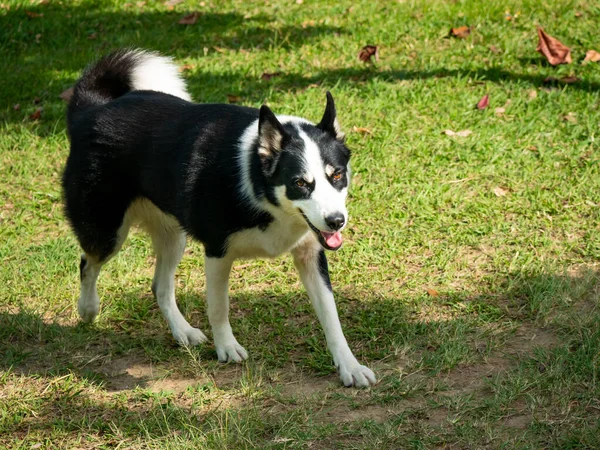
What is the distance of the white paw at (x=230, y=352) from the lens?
14.2ft

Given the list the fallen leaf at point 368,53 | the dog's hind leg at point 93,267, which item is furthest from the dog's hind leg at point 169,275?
the fallen leaf at point 368,53

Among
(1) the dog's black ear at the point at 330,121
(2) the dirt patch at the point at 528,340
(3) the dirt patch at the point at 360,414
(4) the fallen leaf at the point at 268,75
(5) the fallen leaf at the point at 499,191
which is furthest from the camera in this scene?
(4) the fallen leaf at the point at 268,75

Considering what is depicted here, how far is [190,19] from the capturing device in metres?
8.58

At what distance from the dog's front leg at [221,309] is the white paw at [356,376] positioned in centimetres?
59

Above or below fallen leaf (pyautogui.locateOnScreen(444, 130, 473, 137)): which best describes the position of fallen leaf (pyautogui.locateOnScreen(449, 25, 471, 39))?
above

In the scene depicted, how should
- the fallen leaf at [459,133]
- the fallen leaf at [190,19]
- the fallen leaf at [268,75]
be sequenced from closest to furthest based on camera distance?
the fallen leaf at [459,133], the fallen leaf at [268,75], the fallen leaf at [190,19]

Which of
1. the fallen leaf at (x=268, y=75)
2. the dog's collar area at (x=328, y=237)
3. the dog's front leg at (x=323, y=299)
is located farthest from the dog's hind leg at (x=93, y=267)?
the fallen leaf at (x=268, y=75)

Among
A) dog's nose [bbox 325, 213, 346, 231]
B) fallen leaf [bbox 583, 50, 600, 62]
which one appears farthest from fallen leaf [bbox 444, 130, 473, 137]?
dog's nose [bbox 325, 213, 346, 231]

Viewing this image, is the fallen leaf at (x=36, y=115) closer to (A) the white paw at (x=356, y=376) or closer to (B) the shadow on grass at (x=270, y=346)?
(B) the shadow on grass at (x=270, y=346)

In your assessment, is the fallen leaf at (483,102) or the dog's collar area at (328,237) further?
the fallen leaf at (483,102)

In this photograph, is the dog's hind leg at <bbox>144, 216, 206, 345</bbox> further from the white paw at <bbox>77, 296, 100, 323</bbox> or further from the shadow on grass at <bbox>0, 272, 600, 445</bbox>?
the white paw at <bbox>77, 296, 100, 323</bbox>

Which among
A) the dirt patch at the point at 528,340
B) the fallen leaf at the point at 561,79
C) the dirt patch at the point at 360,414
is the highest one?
the fallen leaf at the point at 561,79

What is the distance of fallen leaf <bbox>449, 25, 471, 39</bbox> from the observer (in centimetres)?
763

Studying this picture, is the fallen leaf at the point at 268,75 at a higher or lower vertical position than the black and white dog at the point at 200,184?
lower
